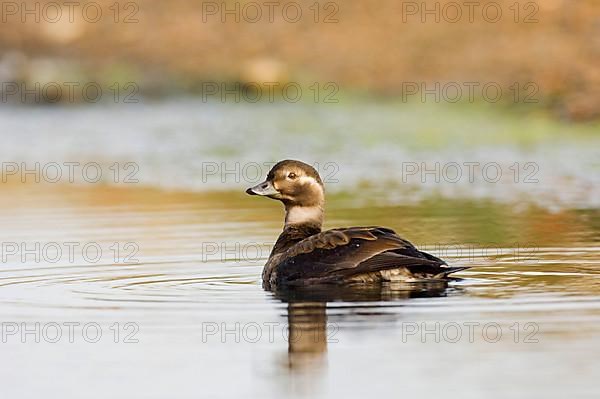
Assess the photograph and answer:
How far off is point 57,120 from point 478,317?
2024 centimetres

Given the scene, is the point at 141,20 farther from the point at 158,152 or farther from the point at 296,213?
the point at 296,213

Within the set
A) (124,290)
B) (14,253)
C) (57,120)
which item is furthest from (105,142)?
(124,290)

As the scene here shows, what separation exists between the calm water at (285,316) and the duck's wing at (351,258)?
172mm

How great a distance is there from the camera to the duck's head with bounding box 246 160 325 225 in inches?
502

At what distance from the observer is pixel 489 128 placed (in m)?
24.2

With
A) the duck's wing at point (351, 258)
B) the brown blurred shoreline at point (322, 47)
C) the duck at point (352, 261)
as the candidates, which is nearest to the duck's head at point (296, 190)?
the duck at point (352, 261)

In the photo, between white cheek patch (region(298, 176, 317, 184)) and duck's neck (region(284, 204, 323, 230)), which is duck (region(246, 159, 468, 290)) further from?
white cheek patch (region(298, 176, 317, 184))

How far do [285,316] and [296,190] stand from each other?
2.35m

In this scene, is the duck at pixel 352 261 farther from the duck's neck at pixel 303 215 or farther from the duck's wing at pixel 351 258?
the duck's neck at pixel 303 215

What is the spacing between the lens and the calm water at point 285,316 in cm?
862

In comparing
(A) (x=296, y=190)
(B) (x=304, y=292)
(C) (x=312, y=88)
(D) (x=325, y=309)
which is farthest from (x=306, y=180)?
(C) (x=312, y=88)

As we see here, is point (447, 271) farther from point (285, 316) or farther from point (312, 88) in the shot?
point (312, 88)

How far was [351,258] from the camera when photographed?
11.4 metres

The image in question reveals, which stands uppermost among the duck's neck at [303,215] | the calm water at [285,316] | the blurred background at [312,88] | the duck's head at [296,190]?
the blurred background at [312,88]
